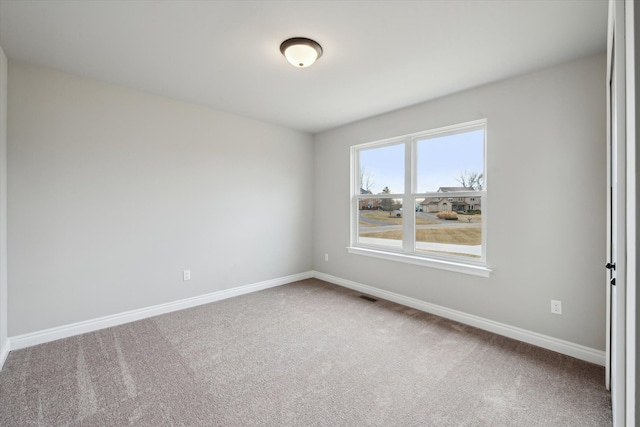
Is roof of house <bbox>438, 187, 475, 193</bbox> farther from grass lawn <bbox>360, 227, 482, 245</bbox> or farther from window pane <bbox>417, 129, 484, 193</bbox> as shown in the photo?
grass lawn <bbox>360, 227, 482, 245</bbox>

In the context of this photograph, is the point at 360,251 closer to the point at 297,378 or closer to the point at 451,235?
the point at 451,235

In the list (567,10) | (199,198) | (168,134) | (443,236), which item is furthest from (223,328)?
(567,10)

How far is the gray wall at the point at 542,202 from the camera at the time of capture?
2.31 metres

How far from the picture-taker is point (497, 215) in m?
2.85

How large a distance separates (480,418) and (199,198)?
350 cm

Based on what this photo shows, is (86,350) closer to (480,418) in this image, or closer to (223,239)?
(223,239)

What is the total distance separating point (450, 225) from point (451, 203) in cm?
26

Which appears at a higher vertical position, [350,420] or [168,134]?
[168,134]

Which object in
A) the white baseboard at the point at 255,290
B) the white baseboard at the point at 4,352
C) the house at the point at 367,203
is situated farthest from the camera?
the house at the point at 367,203

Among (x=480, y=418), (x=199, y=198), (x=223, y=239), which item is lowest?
(x=480, y=418)

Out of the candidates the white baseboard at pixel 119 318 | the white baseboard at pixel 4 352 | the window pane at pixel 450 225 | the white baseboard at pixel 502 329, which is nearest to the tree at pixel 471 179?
the window pane at pixel 450 225

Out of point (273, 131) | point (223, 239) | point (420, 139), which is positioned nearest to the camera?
point (420, 139)

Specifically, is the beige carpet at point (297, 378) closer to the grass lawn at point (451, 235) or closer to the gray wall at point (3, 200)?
the gray wall at point (3, 200)

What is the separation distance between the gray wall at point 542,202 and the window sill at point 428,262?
8cm
